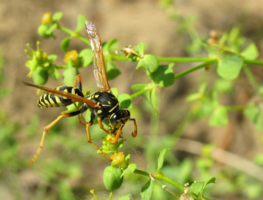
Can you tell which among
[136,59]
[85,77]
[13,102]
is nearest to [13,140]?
[13,102]

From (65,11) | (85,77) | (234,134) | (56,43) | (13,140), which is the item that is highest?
(65,11)

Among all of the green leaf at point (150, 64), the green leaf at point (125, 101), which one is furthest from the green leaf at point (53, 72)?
the green leaf at point (150, 64)

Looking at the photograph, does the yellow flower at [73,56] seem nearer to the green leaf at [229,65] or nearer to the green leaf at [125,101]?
the green leaf at [125,101]

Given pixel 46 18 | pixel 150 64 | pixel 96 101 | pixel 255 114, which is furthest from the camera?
pixel 255 114

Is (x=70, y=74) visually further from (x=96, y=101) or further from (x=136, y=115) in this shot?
(x=136, y=115)

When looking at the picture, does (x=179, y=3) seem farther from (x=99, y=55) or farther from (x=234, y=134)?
(x=99, y=55)

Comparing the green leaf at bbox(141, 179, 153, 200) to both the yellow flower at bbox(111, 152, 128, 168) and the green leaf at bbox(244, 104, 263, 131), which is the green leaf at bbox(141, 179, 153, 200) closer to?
the yellow flower at bbox(111, 152, 128, 168)

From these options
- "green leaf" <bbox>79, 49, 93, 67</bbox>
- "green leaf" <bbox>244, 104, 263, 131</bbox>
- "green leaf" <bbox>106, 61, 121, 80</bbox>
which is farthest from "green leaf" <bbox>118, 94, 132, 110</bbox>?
"green leaf" <bbox>244, 104, 263, 131</bbox>

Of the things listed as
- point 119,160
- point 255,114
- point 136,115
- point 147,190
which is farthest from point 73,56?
point 136,115
